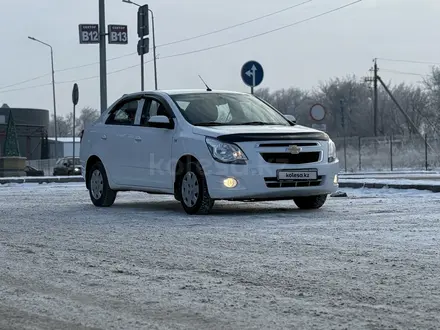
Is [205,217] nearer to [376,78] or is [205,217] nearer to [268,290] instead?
[268,290]

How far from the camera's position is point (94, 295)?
548cm

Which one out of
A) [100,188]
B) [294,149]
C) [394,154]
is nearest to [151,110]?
[100,188]

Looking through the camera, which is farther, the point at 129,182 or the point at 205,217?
the point at 129,182

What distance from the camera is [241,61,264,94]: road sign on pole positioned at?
64.7 ft

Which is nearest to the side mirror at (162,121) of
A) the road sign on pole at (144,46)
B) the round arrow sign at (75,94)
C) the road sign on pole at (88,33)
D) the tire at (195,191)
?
the tire at (195,191)

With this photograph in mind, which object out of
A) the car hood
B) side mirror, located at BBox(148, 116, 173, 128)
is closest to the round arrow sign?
side mirror, located at BBox(148, 116, 173, 128)

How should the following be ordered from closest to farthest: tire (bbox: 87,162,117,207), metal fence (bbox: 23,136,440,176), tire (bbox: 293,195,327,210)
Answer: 1. tire (bbox: 293,195,327,210)
2. tire (bbox: 87,162,117,207)
3. metal fence (bbox: 23,136,440,176)

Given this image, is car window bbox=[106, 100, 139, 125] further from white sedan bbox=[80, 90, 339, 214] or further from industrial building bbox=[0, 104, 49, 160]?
industrial building bbox=[0, 104, 49, 160]

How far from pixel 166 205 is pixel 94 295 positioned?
7573 millimetres

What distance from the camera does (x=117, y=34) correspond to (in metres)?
28.3

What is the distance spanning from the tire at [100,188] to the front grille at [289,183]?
3.00 meters

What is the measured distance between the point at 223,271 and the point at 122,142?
6520mm

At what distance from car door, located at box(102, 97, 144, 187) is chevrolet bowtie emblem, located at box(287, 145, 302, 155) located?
250 cm

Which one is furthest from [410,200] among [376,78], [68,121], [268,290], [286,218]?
[68,121]
